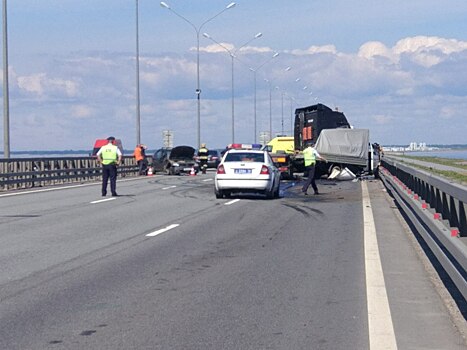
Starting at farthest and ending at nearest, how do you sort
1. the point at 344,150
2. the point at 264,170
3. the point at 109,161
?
the point at 344,150 < the point at 109,161 < the point at 264,170

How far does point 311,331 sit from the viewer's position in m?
8.13

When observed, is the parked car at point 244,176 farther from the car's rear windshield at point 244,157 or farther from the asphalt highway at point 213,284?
the asphalt highway at point 213,284

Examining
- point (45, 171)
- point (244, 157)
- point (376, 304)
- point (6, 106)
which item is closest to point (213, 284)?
point (376, 304)

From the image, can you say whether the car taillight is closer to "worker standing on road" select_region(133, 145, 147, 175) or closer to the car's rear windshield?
the car's rear windshield

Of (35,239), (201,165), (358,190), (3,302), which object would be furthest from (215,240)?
(201,165)

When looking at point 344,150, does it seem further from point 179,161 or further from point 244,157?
point 244,157

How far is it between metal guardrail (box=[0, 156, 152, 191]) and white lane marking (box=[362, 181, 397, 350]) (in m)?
20.2

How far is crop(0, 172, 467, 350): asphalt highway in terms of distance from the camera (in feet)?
26.0

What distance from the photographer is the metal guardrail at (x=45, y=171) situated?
33.3 meters

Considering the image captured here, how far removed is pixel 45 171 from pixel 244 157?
37.4 ft

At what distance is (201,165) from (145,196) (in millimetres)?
27382

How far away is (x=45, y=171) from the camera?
36.0 metres

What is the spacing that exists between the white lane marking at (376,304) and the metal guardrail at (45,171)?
66.1 ft

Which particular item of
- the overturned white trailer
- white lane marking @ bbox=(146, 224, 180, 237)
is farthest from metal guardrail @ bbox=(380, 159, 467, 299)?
the overturned white trailer
